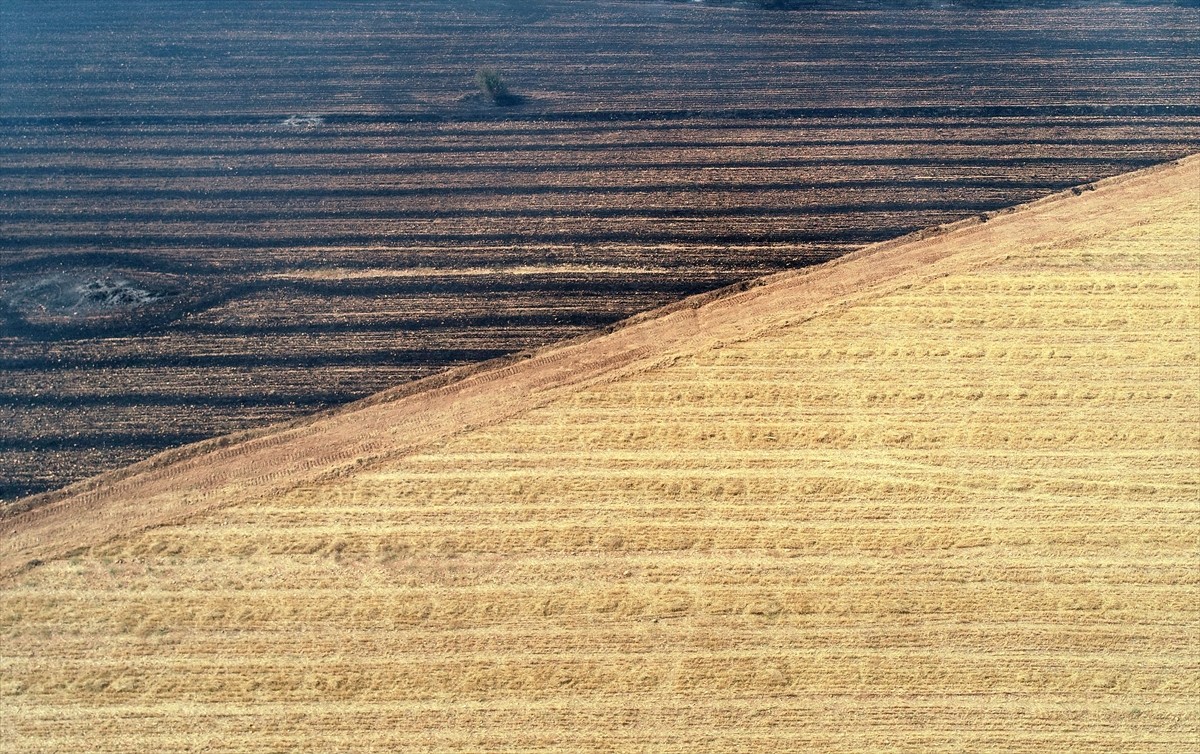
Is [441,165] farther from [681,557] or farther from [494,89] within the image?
[681,557]

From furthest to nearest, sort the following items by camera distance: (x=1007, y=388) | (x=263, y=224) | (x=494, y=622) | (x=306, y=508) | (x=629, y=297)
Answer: (x=263, y=224) → (x=629, y=297) → (x=1007, y=388) → (x=306, y=508) → (x=494, y=622)

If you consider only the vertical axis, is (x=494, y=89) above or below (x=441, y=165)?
above

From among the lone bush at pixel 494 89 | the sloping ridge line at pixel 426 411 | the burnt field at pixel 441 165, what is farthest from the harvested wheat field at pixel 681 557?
the lone bush at pixel 494 89

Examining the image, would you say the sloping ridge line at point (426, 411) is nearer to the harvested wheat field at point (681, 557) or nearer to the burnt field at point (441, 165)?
the harvested wheat field at point (681, 557)

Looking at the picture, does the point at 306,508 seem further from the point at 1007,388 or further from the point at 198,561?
the point at 1007,388

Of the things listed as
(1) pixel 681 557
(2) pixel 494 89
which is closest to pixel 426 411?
(1) pixel 681 557

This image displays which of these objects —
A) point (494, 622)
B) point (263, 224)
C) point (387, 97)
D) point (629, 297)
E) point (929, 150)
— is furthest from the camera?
point (387, 97)

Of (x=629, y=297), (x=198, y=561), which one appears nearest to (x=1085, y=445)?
(x=629, y=297)
